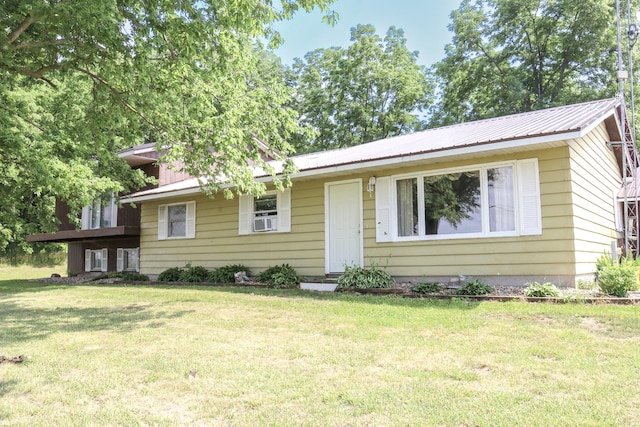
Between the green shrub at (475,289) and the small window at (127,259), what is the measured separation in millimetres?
12881

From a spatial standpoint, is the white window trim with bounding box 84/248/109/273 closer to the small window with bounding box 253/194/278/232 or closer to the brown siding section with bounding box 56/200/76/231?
the brown siding section with bounding box 56/200/76/231

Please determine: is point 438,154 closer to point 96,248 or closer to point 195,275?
point 195,275

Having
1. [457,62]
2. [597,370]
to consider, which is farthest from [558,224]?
[457,62]

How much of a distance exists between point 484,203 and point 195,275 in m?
7.68

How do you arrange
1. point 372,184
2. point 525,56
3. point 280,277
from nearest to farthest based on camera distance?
point 372,184
point 280,277
point 525,56

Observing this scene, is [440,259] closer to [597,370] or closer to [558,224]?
[558,224]

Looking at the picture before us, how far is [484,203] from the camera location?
8008 mm

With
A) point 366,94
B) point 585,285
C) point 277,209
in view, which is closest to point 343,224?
point 277,209

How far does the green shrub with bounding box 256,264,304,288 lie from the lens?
31.7ft

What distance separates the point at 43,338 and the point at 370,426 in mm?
4031

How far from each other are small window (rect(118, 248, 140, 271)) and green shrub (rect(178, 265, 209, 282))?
16.9 ft

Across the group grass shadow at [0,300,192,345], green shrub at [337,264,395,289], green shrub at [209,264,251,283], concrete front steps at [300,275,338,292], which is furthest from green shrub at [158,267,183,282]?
green shrub at [337,264,395,289]

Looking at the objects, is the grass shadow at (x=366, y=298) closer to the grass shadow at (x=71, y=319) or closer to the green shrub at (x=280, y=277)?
the green shrub at (x=280, y=277)

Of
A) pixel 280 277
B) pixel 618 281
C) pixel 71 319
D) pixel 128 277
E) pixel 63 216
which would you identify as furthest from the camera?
pixel 63 216
